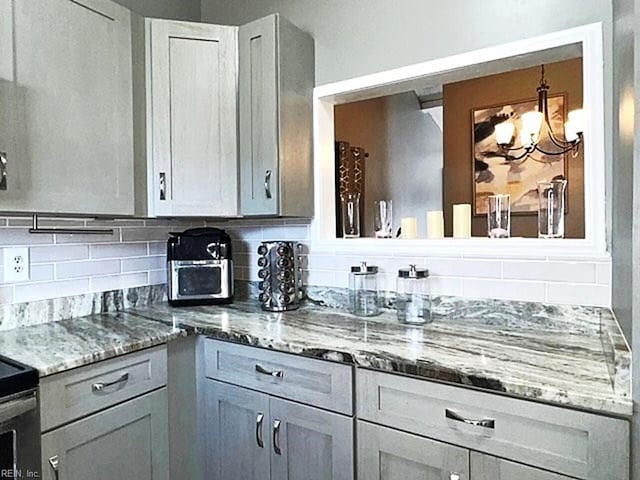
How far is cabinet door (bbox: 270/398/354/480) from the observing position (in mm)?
1396

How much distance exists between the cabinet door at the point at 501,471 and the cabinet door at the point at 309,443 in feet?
1.21

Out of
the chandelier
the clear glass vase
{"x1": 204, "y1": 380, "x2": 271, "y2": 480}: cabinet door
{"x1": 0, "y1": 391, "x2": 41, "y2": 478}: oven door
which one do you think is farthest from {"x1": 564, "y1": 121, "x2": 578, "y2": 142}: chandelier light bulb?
{"x1": 0, "y1": 391, "x2": 41, "y2": 478}: oven door

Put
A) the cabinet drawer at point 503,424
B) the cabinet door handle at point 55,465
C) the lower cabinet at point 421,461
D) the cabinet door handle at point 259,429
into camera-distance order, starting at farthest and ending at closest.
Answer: the cabinet door handle at point 259,429 < the cabinet door handle at point 55,465 < the lower cabinet at point 421,461 < the cabinet drawer at point 503,424

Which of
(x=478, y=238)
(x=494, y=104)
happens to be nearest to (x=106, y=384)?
(x=478, y=238)

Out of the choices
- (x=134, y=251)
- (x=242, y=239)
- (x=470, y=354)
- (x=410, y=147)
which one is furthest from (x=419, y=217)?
(x=470, y=354)

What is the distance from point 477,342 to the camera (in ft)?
4.80

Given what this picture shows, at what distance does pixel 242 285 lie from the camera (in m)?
2.45

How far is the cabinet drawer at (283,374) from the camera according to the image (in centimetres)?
140

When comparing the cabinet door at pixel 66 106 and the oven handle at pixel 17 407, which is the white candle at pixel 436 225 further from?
the oven handle at pixel 17 407

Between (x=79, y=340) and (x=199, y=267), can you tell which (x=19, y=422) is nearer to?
(x=79, y=340)

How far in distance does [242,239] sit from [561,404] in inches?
68.7

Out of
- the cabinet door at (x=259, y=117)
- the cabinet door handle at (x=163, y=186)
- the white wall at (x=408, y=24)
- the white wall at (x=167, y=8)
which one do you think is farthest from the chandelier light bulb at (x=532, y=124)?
the cabinet door handle at (x=163, y=186)

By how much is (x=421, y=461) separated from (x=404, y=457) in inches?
2.0

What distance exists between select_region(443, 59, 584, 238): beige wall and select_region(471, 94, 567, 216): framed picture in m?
0.04
